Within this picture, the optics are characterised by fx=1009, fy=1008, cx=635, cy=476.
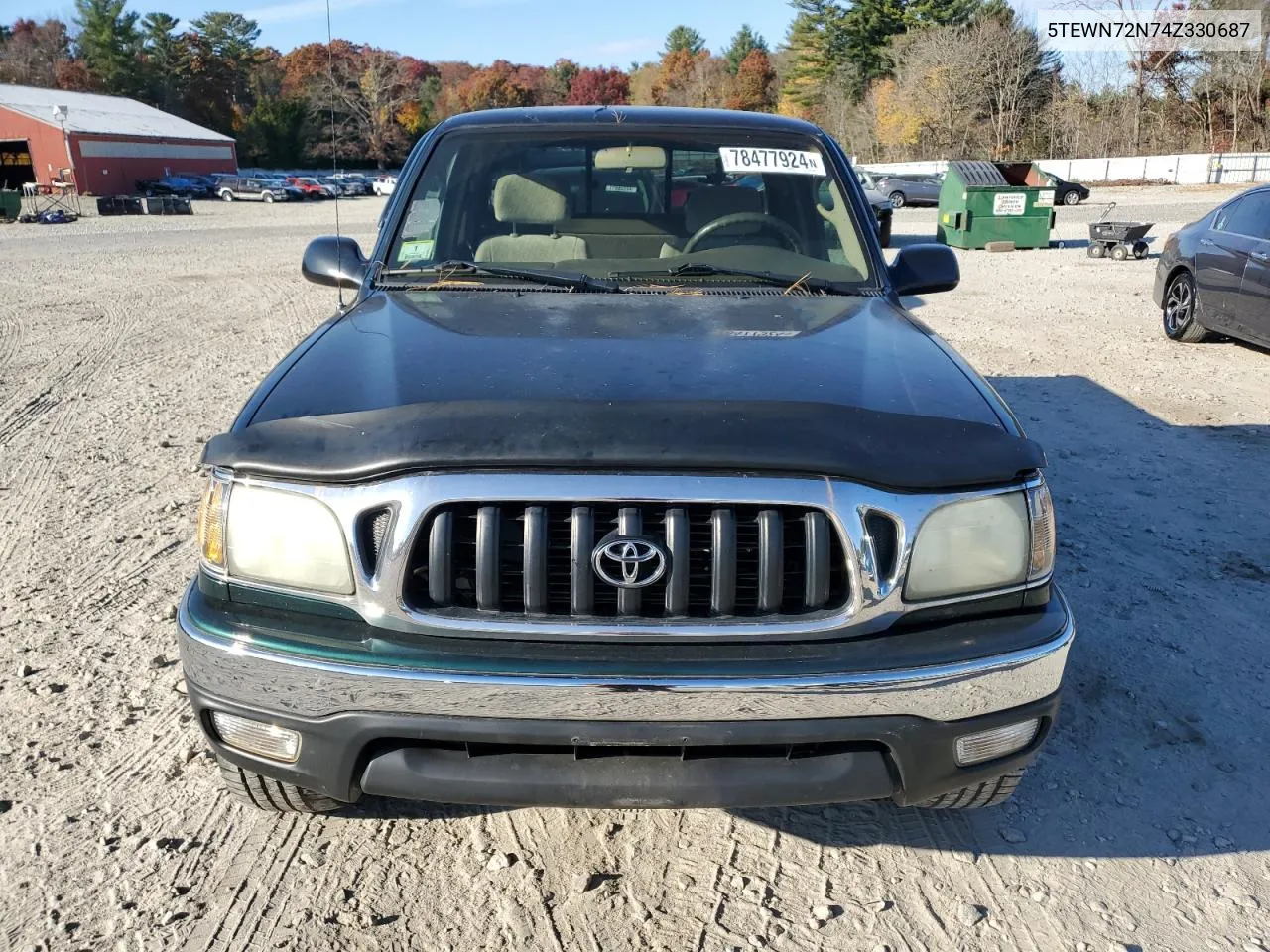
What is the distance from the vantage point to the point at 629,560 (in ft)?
6.58

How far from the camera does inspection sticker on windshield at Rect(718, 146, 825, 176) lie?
3730 mm

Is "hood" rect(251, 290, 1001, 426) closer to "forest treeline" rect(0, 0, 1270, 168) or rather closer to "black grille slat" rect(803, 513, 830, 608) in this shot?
"black grille slat" rect(803, 513, 830, 608)

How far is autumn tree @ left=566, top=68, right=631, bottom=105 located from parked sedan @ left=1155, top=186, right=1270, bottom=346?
89.5 meters

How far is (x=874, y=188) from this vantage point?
1318 inches

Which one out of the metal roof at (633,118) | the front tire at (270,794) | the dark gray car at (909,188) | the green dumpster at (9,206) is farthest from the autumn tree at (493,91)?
the front tire at (270,794)

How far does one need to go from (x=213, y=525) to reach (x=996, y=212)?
18.7m

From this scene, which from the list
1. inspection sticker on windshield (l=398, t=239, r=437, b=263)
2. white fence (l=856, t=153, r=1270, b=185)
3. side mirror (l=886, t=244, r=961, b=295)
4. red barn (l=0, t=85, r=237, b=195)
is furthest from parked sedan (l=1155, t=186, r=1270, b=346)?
red barn (l=0, t=85, r=237, b=195)

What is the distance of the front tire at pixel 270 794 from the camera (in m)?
2.42

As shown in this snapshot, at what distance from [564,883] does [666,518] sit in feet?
3.51

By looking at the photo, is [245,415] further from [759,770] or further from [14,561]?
[14,561]

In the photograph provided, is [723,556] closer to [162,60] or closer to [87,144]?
[87,144]

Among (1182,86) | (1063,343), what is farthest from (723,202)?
(1182,86)

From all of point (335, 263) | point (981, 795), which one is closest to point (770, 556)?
point (981, 795)

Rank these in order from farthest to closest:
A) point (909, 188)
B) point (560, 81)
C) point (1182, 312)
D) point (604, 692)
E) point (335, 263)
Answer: point (560, 81) < point (909, 188) < point (1182, 312) < point (335, 263) < point (604, 692)
